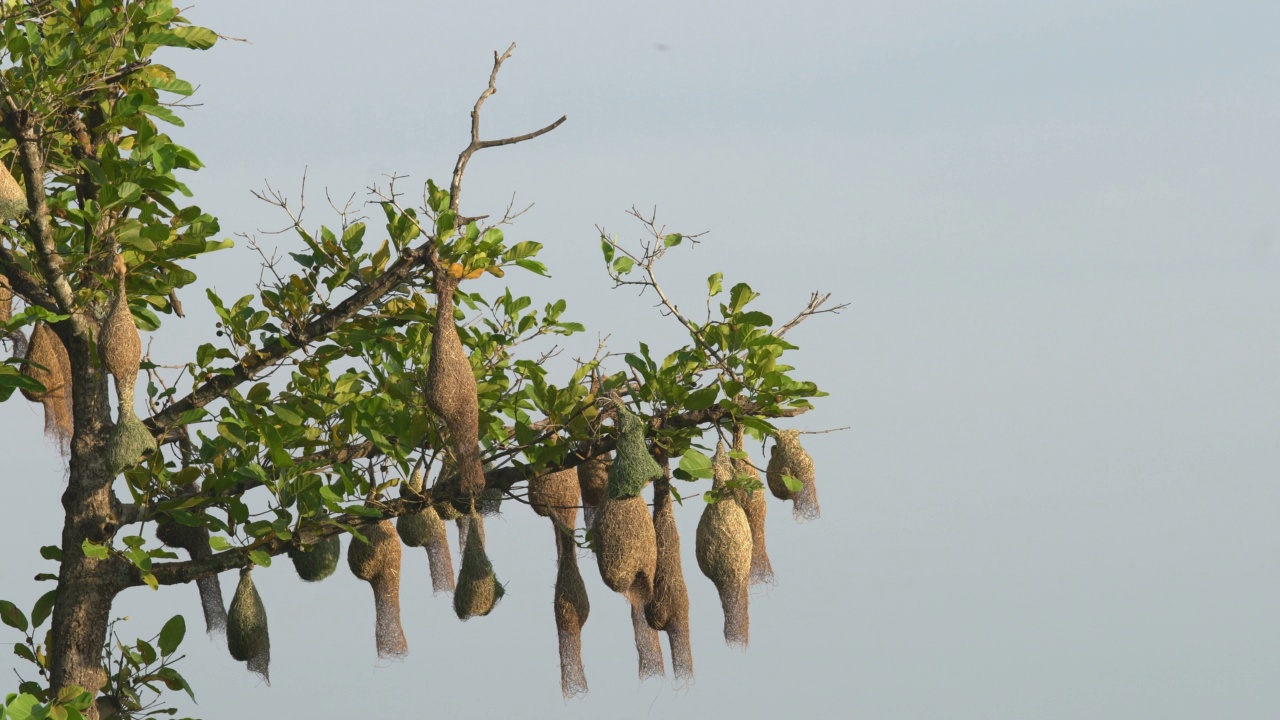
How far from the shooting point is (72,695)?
5664mm

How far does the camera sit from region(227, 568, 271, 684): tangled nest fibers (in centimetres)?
601

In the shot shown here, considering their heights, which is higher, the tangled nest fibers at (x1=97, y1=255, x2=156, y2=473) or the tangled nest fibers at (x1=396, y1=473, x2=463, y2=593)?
the tangled nest fibers at (x1=97, y1=255, x2=156, y2=473)

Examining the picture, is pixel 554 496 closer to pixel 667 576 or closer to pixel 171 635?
pixel 667 576

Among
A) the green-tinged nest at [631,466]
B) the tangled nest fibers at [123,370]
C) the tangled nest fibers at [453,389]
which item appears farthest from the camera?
the tangled nest fibers at [123,370]

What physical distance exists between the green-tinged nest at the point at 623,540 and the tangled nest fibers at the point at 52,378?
7.90 feet

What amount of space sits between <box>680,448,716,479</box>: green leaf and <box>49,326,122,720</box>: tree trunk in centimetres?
227

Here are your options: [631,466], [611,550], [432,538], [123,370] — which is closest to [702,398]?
[631,466]

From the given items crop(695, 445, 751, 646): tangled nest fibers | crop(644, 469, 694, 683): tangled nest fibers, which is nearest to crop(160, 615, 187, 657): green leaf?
crop(644, 469, 694, 683): tangled nest fibers

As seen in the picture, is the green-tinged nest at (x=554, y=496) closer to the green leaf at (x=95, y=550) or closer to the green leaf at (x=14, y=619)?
the green leaf at (x=95, y=550)

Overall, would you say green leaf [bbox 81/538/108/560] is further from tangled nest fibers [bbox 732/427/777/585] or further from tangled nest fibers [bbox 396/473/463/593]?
tangled nest fibers [bbox 732/427/777/585]

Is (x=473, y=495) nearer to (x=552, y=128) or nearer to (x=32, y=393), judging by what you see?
(x=552, y=128)

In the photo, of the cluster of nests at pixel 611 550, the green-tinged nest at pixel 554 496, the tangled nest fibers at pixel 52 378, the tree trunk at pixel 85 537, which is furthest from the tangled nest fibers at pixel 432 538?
the tangled nest fibers at pixel 52 378

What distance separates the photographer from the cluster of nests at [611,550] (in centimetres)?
519

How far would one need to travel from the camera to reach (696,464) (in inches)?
204
